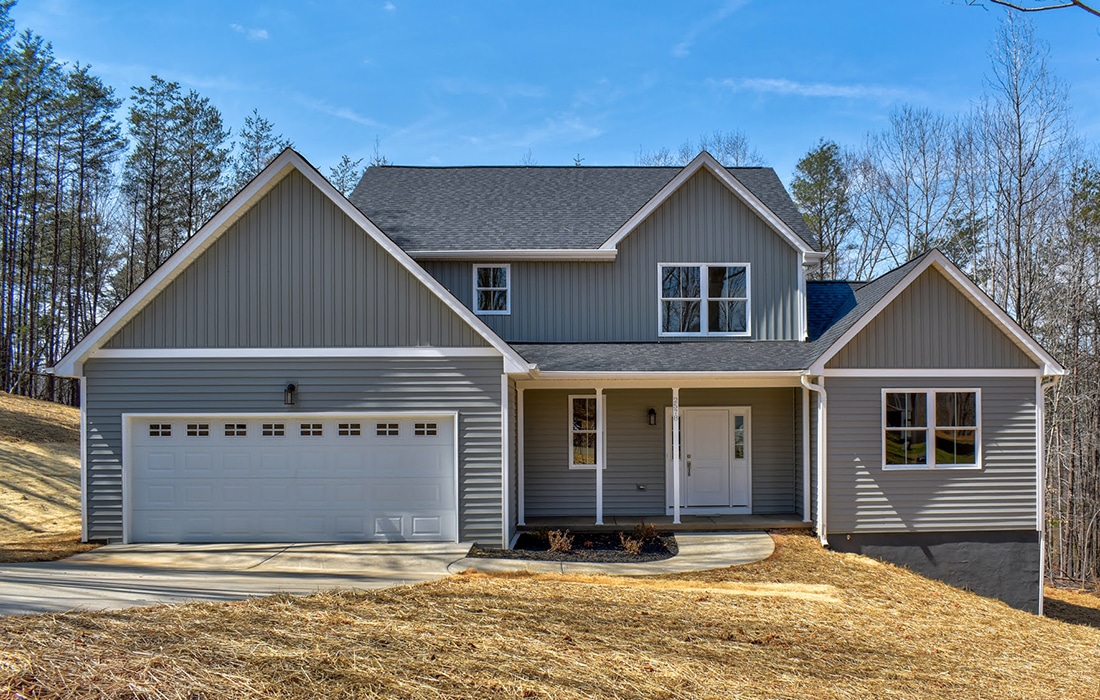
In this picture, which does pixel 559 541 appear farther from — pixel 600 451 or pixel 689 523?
pixel 689 523

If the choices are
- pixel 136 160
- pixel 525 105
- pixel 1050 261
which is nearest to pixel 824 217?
pixel 1050 261

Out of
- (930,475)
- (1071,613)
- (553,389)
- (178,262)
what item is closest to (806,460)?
(930,475)

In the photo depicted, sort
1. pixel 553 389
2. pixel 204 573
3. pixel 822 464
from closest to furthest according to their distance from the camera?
pixel 204 573 < pixel 822 464 < pixel 553 389

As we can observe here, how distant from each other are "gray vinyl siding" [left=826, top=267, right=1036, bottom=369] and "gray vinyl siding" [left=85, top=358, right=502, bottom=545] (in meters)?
5.94

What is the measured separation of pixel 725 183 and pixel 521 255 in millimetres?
4161

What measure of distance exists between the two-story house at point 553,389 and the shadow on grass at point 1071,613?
10.9 ft

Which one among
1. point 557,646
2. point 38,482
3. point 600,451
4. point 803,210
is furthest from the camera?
point 803,210

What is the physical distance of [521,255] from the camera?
47.2 feet

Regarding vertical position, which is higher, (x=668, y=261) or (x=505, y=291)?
(x=668, y=261)

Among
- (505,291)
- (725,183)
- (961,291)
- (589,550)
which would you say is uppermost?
(725,183)

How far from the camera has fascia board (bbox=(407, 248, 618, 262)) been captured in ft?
46.8

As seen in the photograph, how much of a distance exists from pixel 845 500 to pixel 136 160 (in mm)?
27345

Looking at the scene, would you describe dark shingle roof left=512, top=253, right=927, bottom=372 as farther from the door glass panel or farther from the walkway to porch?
the walkway to porch

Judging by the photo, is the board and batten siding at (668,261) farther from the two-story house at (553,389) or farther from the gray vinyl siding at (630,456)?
the gray vinyl siding at (630,456)
